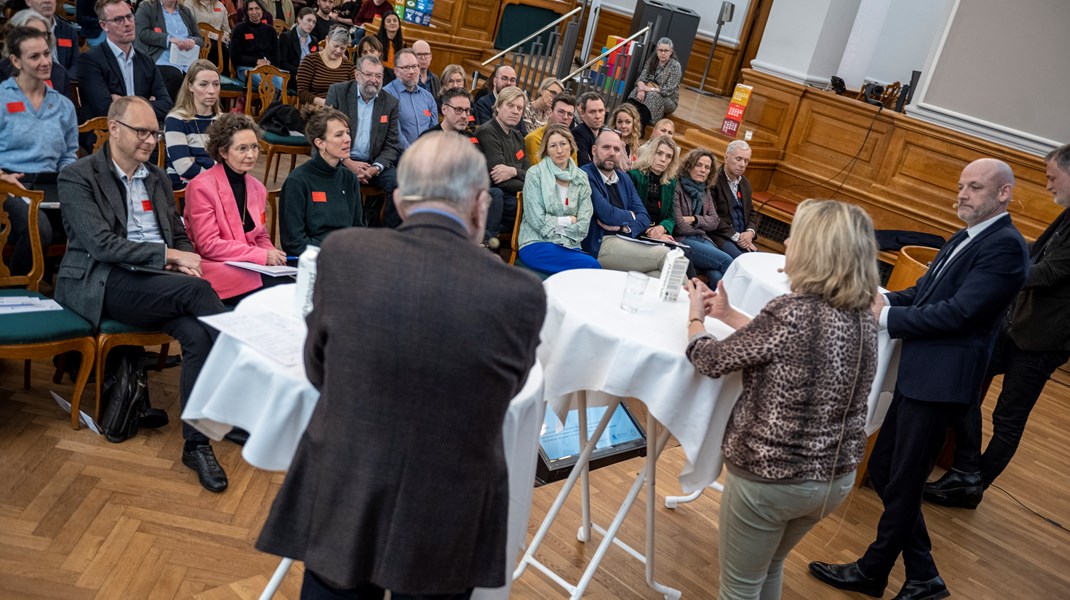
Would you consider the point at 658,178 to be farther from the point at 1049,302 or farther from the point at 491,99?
the point at 1049,302

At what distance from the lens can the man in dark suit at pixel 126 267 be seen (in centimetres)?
293

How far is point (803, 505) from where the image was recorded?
214 centimetres

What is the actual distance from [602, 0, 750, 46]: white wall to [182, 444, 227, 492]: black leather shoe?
1065 centimetres

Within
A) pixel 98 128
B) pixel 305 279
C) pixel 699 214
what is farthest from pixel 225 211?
pixel 699 214

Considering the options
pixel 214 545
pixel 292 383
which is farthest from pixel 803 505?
pixel 214 545

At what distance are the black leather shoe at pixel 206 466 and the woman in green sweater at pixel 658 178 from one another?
10.5 feet

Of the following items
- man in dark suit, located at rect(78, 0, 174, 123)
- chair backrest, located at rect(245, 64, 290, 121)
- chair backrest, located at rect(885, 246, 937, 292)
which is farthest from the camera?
chair backrest, located at rect(245, 64, 290, 121)

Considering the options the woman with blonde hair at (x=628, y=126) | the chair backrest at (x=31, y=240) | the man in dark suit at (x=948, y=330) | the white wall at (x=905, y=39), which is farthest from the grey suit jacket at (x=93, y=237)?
the white wall at (x=905, y=39)

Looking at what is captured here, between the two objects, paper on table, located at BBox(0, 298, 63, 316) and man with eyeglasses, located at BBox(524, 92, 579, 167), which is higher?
man with eyeglasses, located at BBox(524, 92, 579, 167)

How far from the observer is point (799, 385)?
79.7 inches

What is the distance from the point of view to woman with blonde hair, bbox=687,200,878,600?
202 centimetres

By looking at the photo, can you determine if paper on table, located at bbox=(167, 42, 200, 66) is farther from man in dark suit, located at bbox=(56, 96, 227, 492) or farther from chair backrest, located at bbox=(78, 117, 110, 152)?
man in dark suit, located at bbox=(56, 96, 227, 492)

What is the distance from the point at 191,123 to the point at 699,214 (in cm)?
319

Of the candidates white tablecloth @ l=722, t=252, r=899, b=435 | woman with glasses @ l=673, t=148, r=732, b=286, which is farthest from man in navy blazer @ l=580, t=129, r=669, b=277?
white tablecloth @ l=722, t=252, r=899, b=435
